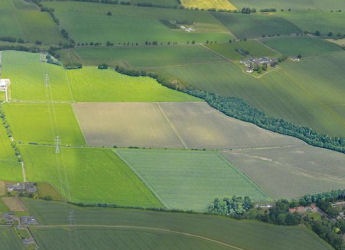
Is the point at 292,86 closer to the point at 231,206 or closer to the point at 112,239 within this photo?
the point at 231,206

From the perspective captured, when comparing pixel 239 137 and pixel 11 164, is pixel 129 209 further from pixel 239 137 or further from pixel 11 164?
pixel 239 137

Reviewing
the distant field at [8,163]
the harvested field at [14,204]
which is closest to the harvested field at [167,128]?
the distant field at [8,163]

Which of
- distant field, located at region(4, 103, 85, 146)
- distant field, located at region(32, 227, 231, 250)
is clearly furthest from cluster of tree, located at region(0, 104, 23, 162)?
distant field, located at region(32, 227, 231, 250)

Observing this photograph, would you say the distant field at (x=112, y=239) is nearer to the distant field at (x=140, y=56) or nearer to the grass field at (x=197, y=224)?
the grass field at (x=197, y=224)

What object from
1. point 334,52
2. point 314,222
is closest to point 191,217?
point 314,222

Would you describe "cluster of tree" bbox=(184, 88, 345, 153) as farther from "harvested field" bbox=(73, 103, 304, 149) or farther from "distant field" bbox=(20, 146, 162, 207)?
"distant field" bbox=(20, 146, 162, 207)
